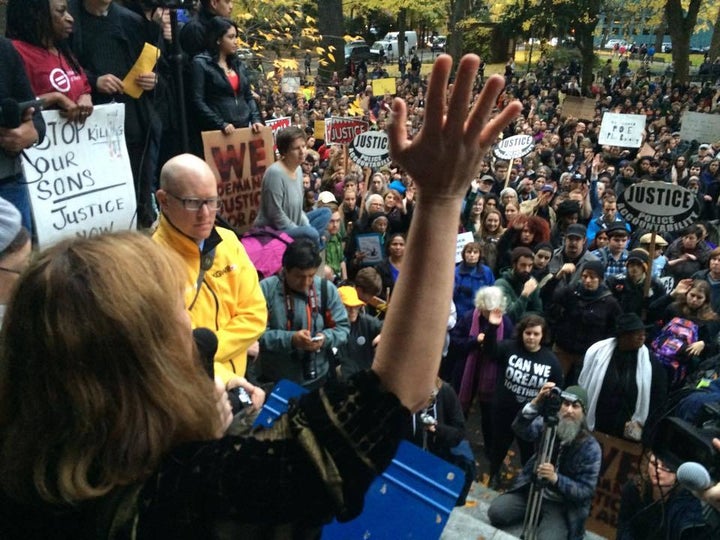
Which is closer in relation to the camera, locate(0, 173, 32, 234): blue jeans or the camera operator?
locate(0, 173, 32, 234): blue jeans

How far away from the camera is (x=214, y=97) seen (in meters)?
5.25

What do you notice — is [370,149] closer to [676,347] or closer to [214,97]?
[214,97]

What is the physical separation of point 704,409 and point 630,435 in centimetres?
209

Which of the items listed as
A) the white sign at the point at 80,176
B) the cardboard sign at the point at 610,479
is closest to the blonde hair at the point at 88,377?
the white sign at the point at 80,176

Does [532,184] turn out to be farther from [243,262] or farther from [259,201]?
[243,262]

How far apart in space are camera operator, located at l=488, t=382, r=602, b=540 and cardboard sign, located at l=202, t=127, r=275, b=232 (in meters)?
2.61

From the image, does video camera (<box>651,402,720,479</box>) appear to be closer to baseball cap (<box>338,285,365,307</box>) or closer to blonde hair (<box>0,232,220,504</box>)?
blonde hair (<box>0,232,220,504</box>)

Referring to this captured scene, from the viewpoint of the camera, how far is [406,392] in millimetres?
1029

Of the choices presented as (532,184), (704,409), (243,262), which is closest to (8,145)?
(243,262)

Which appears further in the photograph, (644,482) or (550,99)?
(550,99)

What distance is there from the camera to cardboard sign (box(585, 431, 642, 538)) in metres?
→ 4.94

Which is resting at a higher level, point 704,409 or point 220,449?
point 220,449

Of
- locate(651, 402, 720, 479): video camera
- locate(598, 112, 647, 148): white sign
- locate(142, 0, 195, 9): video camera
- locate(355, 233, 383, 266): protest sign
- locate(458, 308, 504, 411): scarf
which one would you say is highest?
locate(142, 0, 195, 9): video camera

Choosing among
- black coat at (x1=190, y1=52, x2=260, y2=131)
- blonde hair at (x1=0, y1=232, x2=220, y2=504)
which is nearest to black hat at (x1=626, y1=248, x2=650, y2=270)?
black coat at (x1=190, y1=52, x2=260, y2=131)
